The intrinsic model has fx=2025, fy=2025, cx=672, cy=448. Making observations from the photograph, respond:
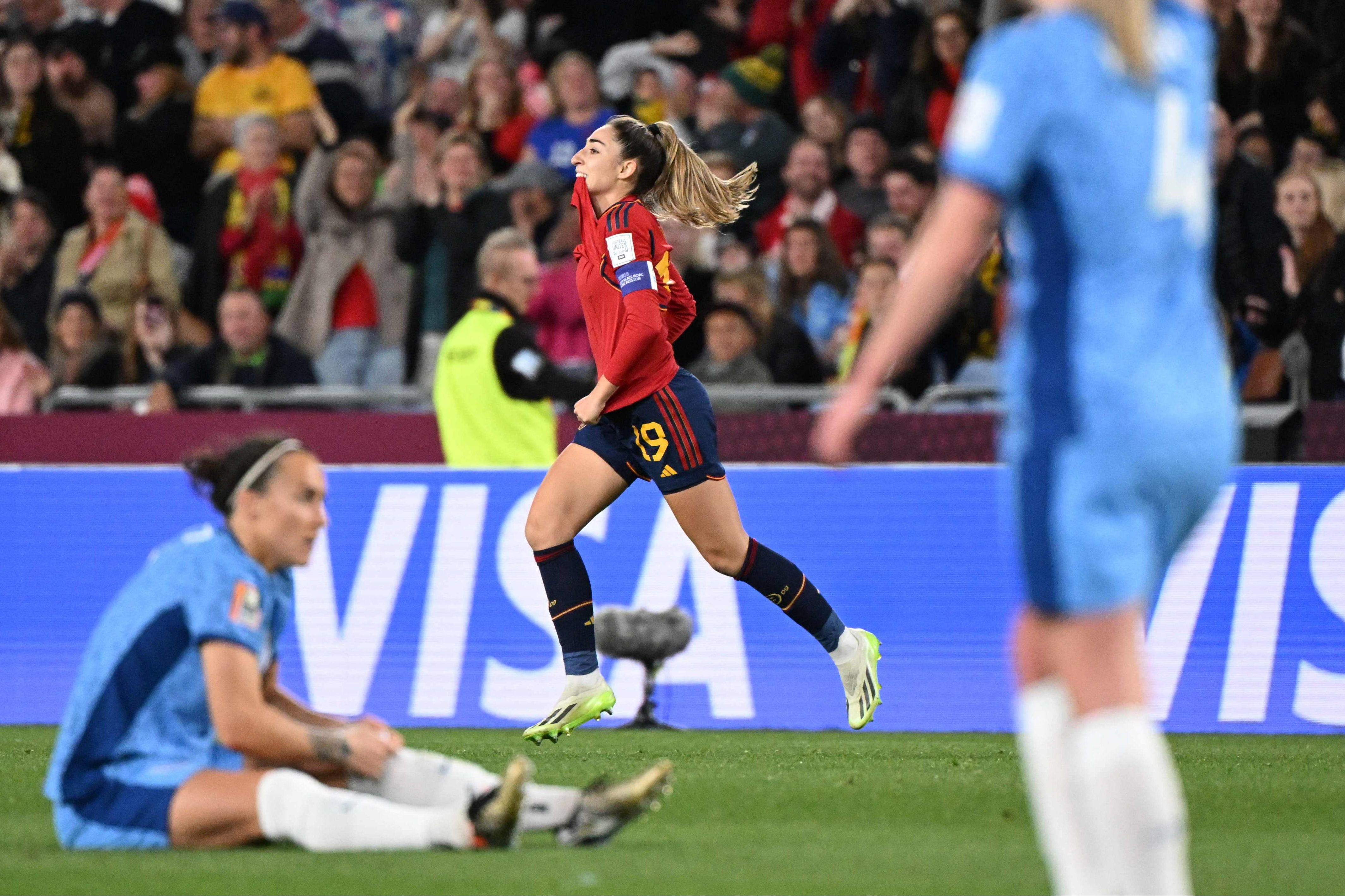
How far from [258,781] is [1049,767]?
6.94 feet

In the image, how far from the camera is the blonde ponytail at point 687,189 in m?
7.88

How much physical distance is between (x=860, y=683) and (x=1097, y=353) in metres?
4.68

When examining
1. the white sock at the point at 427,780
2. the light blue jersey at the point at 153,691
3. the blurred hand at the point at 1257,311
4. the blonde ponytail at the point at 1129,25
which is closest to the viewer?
the blonde ponytail at the point at 1129,25

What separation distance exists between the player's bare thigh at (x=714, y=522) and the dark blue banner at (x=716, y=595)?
1727mm

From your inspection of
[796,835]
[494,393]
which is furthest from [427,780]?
[494,393]

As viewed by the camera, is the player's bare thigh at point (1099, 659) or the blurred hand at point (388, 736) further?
the blurred hand at point (388, 736)

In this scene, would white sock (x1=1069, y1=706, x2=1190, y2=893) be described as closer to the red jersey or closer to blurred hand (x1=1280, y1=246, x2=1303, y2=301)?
the red jersey

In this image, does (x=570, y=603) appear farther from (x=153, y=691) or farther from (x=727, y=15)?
(x=727, y=15)

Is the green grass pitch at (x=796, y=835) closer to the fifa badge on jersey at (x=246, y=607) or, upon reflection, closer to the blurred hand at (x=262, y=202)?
the fifa badge on jersey at (x=246, y=607)

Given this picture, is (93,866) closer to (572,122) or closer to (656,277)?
(656,277)

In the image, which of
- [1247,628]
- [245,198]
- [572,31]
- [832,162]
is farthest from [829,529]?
[572,31]

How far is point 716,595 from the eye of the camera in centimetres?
947

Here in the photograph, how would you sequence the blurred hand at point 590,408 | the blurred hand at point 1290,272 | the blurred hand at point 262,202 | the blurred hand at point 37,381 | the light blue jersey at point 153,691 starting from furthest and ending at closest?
the blurred hand at point 262,202, the blurred hand at point 37,381, the blurred hand at point 1290,272, the blurred hand at point 590,408, the light blue jersey at point 153,691

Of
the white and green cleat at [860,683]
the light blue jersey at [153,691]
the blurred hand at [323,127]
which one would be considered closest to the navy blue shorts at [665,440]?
the white and green cleat at [860,683]
